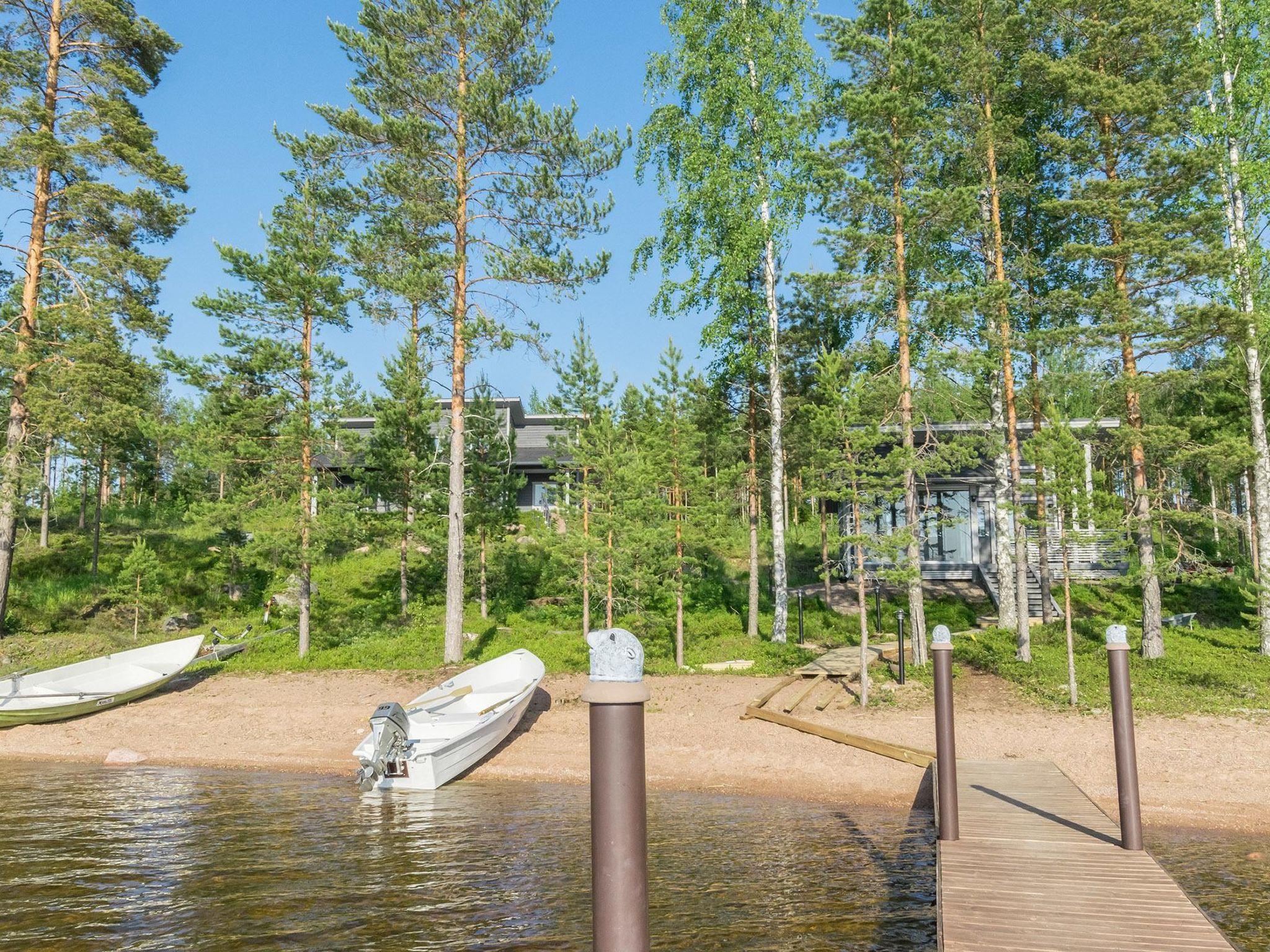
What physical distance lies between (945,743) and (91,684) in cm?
1943

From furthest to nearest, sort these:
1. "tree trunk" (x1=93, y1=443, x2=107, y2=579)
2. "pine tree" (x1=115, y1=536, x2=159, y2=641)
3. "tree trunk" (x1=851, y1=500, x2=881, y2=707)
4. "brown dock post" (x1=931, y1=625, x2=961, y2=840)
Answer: "tree trunk" (x1=93, y1=443, x2=107, y2=579) < "pine tree" (x1=115, y1=536, x2=159, y2=641) < "tree trunk" (x1=851, y1=500, x2=881, y2=707) < "brown dock post" (x1=931, y1=625, x2=961, y2=840)

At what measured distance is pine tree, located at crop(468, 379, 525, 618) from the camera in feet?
89.1

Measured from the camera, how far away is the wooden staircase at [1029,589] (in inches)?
968

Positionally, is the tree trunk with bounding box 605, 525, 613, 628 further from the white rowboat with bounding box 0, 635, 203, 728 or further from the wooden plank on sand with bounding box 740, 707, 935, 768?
the white rowboat with bounding box 0, 635, 203, 728

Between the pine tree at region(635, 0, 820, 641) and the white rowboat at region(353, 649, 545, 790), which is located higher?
the pine tree at region(635, 0, 820, 641)

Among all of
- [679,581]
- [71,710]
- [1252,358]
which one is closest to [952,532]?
[1252,358]

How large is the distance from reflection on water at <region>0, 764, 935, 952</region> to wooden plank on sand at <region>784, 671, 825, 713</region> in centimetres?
431

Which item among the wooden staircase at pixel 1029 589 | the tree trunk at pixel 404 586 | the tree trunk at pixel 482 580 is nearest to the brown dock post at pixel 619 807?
the wooden staircase at pixel 1029 589

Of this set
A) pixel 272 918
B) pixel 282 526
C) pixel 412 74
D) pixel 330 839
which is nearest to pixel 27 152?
pixel 412 74

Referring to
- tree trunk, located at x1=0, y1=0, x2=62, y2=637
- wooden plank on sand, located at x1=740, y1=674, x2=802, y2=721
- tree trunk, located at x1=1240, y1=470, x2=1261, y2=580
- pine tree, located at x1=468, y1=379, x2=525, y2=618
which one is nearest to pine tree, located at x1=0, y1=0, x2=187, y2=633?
tree trunk, located at x1=0, y1=0, x2=62, y2=637

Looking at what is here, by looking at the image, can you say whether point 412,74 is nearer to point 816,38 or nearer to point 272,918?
point 816,38

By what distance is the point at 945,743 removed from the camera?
827 cm

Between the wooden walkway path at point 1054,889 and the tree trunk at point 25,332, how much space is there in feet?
77.6

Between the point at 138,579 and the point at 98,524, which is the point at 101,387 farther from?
the point at 98,524
